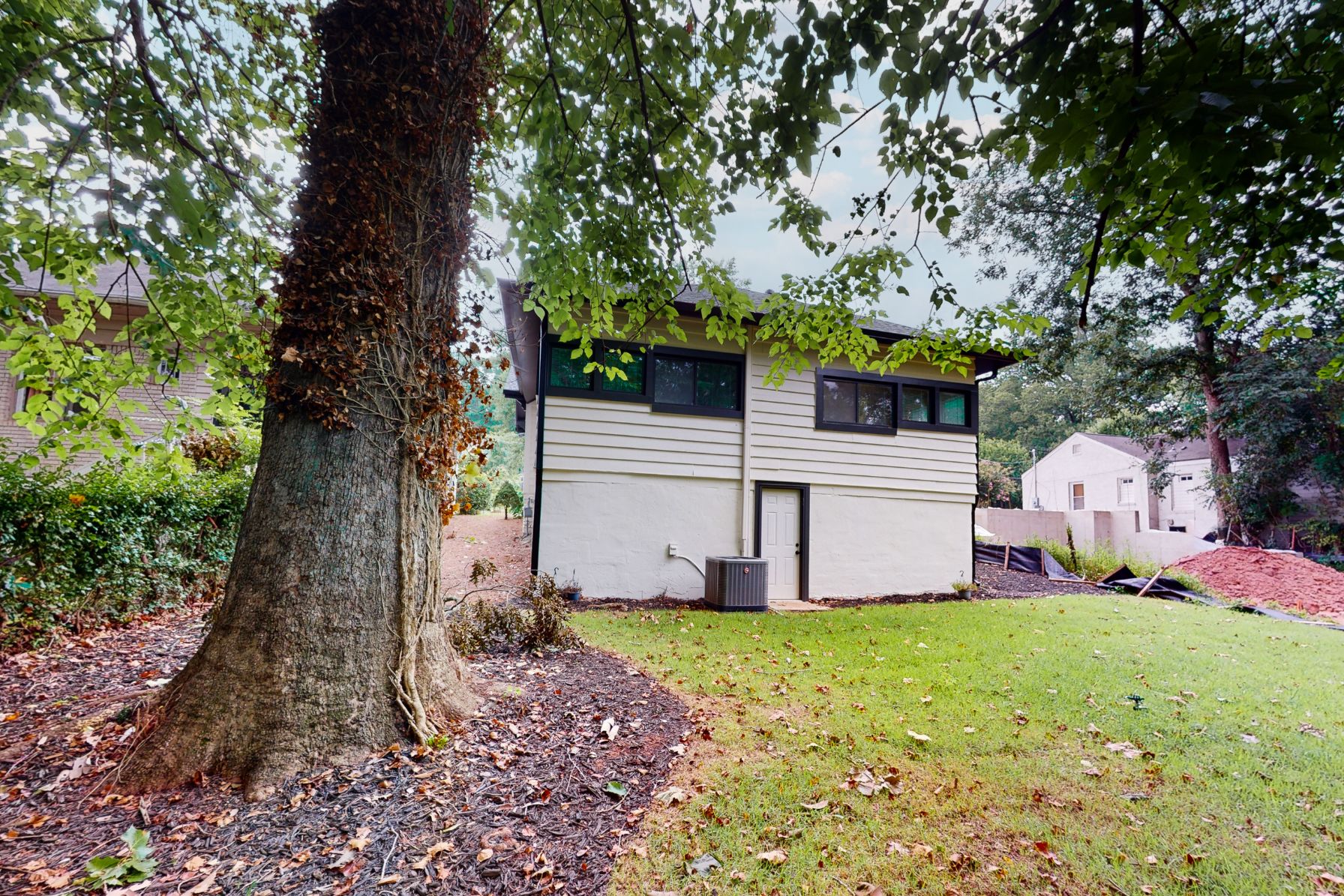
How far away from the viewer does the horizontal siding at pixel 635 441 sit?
8.14 metres

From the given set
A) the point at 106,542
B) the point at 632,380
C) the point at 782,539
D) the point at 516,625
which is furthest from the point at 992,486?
the point at 106,542

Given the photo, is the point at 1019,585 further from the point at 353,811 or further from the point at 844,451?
the point at 353,811

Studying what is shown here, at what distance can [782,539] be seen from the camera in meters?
9.22

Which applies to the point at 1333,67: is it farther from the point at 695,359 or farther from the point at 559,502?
the point at 559,502

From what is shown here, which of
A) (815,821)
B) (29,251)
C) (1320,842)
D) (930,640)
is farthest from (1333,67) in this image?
(29,251)

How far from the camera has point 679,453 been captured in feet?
28.5

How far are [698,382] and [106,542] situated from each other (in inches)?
279

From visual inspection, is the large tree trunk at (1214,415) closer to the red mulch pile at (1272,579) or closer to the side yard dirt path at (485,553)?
the red mulch pile at (1272,579)

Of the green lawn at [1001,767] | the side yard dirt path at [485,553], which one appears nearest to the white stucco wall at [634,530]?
the side yard dirt path at [485,553]

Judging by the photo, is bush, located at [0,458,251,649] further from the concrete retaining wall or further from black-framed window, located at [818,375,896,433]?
the concrete retaining wall

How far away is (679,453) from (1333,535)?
17.7 m

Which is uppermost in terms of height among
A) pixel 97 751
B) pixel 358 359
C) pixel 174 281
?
pixel 174 281

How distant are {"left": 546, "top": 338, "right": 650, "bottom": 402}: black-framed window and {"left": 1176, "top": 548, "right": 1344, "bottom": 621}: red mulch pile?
36.6 feet

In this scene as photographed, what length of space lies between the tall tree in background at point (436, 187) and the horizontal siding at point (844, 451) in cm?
489
